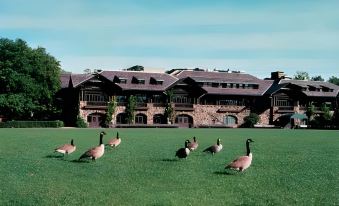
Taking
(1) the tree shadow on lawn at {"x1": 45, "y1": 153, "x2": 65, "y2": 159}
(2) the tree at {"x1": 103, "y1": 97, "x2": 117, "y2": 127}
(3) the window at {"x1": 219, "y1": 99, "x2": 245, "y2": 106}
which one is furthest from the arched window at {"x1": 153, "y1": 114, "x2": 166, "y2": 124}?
(1) the tree shadow on lawn at {"x1": 45, "y1": 153, "x2": 65, "y2": 159}

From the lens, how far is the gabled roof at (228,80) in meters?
86.4

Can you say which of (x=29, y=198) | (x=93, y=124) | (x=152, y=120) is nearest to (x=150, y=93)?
(x=152, y=120)

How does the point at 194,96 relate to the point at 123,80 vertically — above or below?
below

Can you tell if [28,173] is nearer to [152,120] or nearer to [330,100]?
[152,120]

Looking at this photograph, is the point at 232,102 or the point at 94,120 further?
the point at 232,102

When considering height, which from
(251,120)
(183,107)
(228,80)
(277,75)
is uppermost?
(277,75)

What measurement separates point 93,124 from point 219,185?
6508cm

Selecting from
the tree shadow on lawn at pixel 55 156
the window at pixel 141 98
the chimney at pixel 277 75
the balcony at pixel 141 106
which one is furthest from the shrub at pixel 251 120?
the tree shadow on lawn at pixel 55 156

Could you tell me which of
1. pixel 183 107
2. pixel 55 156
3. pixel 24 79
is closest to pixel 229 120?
pixel 183 107

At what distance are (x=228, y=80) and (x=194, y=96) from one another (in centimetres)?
741

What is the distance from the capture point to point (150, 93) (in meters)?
82.2

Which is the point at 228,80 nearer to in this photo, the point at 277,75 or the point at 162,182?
the point at 277,75

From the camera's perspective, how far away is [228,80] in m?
88.6

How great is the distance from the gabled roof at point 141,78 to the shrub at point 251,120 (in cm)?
1394
